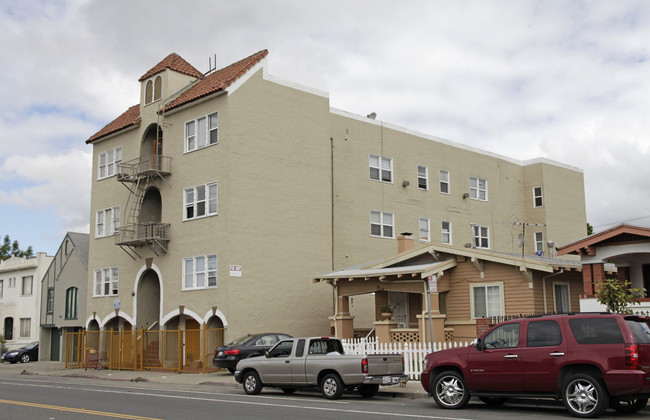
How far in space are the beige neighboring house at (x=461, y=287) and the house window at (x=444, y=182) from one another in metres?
13.7

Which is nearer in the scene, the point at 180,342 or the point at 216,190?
the point at 180,342

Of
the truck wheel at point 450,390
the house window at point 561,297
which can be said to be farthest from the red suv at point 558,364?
the house window at point 561,297

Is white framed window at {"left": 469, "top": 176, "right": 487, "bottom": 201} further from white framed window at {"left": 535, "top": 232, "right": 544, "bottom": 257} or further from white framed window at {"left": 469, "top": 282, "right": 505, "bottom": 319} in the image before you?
white framed window at {"left": 469, "top": 282, "right": 505, "bottom": 319}

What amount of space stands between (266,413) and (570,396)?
5.70 m

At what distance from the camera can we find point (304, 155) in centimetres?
3167

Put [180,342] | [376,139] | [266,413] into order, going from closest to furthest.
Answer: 1. [266,413]
2. [180,342]
3. [376,139]

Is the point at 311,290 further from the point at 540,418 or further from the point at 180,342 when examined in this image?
the point at 540,418

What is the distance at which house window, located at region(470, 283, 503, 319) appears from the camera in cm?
2356

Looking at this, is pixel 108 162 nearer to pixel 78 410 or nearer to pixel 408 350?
pixel 408 350

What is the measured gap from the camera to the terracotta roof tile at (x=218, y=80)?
29.5m

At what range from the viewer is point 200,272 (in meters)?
29.8

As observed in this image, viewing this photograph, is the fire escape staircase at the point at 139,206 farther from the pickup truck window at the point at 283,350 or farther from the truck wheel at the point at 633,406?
the truck wheel at the point at 633,406

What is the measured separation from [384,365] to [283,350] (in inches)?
110

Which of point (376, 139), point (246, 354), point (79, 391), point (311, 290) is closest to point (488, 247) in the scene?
point (376, 139)
